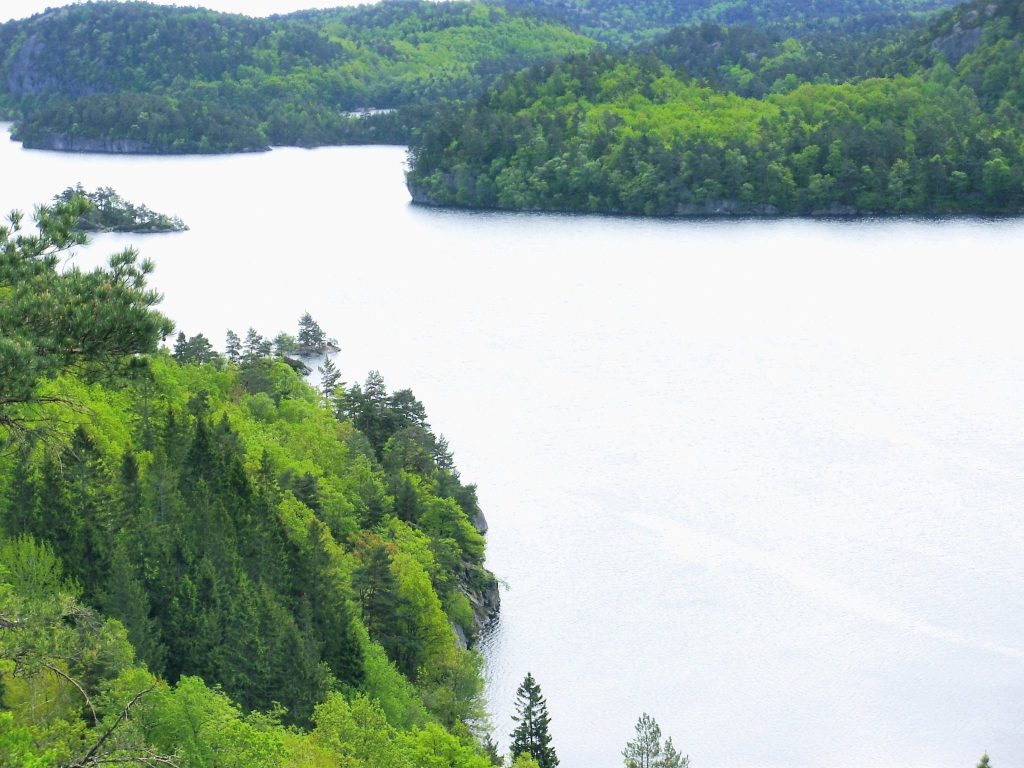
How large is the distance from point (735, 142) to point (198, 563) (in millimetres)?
91031

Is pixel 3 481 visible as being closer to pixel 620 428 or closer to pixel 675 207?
pixel 620 428

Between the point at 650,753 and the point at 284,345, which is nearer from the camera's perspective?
the point at 650,753

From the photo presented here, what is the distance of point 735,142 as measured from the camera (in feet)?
368

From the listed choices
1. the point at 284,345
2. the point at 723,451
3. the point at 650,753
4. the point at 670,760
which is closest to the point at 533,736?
the point at 650,753

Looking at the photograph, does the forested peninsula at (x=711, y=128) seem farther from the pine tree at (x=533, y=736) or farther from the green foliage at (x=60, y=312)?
the green foliage at (x=60, y=312)

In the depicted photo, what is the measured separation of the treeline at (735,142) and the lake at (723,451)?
9.09 meters

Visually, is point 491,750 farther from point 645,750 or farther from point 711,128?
point 711,128

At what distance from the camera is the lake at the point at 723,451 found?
108ft

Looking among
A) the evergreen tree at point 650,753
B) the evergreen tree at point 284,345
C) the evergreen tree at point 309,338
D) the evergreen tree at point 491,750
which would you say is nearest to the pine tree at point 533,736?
the evergreen tree at point 491,750

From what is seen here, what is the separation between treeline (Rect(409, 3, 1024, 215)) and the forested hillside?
234 ft

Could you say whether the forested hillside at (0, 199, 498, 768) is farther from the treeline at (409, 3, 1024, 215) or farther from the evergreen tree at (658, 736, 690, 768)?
the treeline at (409, 3, 1024, 215)

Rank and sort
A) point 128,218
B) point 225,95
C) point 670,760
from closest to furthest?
1. point 670,760
2. point 128,218
3. point 225,95

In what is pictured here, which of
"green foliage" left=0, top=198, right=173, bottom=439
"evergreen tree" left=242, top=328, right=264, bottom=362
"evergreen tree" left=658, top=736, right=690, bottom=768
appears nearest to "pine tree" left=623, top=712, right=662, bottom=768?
"evergreen tree" left=658, top=736, right=690, bottom=768

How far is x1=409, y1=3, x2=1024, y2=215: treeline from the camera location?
348 ft
